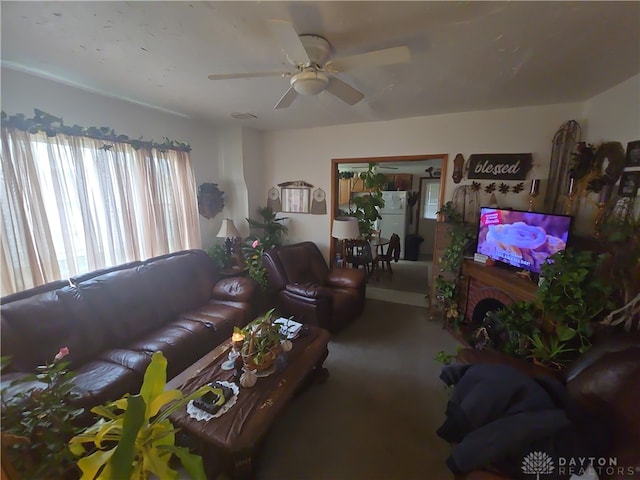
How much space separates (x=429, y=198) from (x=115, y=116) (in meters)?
6.17

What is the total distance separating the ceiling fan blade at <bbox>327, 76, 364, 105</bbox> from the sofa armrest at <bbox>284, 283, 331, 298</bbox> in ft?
6.21

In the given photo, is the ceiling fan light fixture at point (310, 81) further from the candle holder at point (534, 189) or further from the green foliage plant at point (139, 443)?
the candle holder at point (534, 189)

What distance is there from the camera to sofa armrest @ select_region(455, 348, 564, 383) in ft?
5.62

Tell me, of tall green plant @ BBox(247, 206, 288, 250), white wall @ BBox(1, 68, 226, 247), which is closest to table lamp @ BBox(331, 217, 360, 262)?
tall green plant @ BBox(247, 206, 288, 250)

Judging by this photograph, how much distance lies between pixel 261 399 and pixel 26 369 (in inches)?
61.4

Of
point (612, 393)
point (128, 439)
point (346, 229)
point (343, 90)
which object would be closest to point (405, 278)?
point (346, 229)

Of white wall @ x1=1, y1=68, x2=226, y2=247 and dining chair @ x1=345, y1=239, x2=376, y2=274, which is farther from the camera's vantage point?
dining chair @ x1=345, y1=239, x2=376, y2=274

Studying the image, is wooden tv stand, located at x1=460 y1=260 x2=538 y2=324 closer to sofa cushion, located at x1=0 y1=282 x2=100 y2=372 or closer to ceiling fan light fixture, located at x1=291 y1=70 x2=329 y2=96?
ceiling fan light fixture, located at x1=291 y1=70 x2=329 y2=96

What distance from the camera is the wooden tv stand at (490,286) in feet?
7.39

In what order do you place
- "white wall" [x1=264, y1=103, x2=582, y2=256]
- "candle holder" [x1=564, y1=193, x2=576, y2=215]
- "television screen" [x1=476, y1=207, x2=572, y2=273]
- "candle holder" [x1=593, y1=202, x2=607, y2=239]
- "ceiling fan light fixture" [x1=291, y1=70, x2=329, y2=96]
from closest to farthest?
→ 1. "ceiling fan light fixture" [x1=291, y1=70, x2=329, y2=96]
2. "candle holder" [x1=593, y1=202, x2=607, y2=239]
3. "television screen" [x1=476, y1=207, x2=572, y2=273]
4. "candle holder" [x1=564, y1=193, x2=576, y2=215]
5. "white wall" [x1=264, y1=103, x2=582, y2=256]

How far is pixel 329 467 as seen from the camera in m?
1.55

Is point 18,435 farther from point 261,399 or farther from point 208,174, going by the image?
point 208,174

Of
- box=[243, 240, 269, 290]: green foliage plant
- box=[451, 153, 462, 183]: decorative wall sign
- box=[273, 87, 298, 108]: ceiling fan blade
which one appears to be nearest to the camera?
box=[273, 87, 298, 108]: ceiling fan blade

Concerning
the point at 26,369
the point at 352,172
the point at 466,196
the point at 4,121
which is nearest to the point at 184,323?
the point at 26,369
